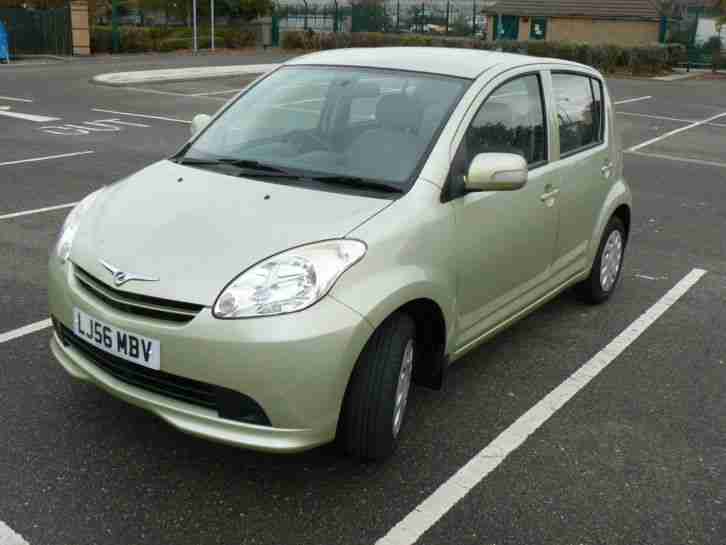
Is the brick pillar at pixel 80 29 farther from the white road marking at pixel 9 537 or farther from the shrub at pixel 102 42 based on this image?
the white road marking at pixel 9 537

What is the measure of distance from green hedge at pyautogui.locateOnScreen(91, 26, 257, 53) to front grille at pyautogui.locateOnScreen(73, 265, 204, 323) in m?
35.8

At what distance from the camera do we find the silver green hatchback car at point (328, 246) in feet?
10.2

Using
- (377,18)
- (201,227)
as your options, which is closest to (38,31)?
(377,18)

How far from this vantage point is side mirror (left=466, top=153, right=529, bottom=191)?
3775 mm

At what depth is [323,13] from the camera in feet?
149

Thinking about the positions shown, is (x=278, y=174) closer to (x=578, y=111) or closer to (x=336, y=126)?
(x=336, y=126)

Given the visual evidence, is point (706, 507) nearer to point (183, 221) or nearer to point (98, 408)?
point (183, 221)

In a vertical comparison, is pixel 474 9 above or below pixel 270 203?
above

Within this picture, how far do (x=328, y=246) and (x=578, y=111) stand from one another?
105 inches

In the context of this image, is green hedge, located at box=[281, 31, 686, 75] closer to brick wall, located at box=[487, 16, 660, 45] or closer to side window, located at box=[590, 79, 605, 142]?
brick wall, located at box=[487, 16, 660, 45]

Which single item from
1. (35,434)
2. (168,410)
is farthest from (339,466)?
(35,434)

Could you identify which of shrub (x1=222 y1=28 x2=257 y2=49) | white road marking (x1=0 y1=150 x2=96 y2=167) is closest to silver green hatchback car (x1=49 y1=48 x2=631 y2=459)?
white road marking (x1=0 y1=150 x2=96 y2=167)

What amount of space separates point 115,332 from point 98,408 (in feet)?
2.98

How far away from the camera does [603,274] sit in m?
5.75
